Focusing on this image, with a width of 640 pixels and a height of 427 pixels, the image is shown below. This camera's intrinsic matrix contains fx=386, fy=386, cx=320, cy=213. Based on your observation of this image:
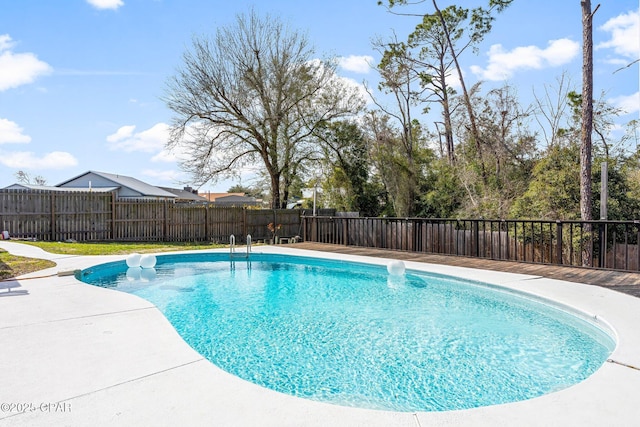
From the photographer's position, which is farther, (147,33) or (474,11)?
(474,11)

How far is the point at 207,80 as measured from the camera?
14.1m

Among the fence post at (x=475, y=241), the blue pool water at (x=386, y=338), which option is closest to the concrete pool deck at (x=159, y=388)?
the blue pool water at (x=386, y=338)

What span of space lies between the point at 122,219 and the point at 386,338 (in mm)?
11046

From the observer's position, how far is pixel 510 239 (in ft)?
25.7

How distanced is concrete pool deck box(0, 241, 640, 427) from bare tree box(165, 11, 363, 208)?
38.6 feet

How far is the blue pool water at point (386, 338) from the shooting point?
274cm

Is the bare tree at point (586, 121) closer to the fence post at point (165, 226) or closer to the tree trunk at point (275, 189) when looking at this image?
the tree trunk at point (275, 189)

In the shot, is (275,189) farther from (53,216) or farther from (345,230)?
(53,216)

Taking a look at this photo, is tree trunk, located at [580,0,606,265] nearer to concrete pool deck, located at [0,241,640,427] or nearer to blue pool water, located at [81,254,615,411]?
blue pool water, located at [81,254,615,411]

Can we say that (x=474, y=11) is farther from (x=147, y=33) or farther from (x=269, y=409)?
(x=269, y=409)

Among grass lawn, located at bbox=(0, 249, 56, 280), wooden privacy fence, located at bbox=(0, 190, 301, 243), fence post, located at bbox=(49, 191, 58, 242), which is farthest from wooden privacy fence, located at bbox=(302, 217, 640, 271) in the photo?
fence post, located at bbox=(49, 191, 58, 242)

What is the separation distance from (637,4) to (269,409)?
13.1 meters

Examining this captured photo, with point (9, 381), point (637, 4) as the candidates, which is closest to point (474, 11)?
point (637, 4)

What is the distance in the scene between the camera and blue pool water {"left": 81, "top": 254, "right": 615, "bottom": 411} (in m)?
2.74
